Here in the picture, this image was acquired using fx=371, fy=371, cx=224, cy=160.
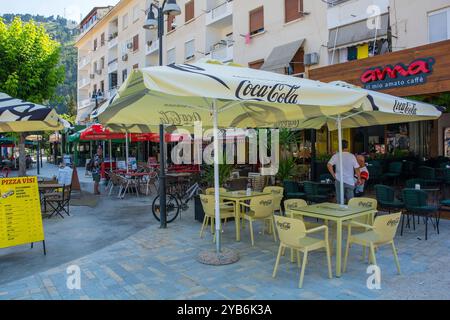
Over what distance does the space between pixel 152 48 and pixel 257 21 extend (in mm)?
12166

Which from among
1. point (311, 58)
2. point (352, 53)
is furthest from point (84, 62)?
point (352, 53)

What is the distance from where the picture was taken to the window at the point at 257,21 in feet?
61.5

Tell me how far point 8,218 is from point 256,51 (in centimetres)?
1538

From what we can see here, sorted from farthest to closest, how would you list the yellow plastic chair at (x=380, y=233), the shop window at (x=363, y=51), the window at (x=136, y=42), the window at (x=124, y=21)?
the window at (x=124, y=21) < the window at (x=136, y=42) < the shop window at (x=363, y=51) < the yellow plastic chair at (x=380, y=233)

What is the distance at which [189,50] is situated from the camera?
80.3ft

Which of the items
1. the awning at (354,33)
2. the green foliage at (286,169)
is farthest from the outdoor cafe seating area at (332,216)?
the awning at (354,33)

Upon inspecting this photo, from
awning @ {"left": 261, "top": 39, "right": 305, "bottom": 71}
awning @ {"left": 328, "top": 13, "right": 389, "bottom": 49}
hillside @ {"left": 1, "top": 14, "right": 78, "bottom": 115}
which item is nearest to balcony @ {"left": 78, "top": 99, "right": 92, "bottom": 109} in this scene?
hillside @ {"left": 1, "top": 14, "right": 78, "bottom": 115}

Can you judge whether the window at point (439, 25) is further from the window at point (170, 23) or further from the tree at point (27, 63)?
the window at point (170, 23)

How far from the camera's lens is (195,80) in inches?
→ 172

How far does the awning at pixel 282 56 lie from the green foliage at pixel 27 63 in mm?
8788

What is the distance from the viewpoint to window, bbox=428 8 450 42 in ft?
39.0

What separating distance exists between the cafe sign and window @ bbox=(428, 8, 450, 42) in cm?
359

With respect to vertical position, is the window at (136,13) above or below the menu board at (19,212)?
above
